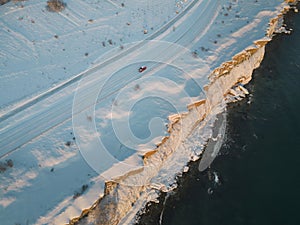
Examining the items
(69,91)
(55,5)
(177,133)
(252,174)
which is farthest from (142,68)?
(55,5)

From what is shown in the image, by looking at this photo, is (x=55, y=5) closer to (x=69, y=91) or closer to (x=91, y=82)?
(x=91, y=82)

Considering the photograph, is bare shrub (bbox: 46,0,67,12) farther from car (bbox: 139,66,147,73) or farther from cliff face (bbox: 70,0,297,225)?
cliff face (bbox: 70,0,297,225)

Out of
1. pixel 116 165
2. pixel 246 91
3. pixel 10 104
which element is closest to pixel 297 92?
pixel 246 91

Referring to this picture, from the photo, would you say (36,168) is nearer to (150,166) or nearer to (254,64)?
(150,166)

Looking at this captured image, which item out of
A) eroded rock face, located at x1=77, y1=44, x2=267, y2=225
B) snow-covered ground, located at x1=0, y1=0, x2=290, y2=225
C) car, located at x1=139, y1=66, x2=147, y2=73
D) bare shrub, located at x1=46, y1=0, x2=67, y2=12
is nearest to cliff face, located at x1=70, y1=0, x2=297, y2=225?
eroded rock face, located at x1=77, y1=44, x2=267, y2=225

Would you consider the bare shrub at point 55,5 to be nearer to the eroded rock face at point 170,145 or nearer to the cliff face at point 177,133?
the cliff face at point 177,133

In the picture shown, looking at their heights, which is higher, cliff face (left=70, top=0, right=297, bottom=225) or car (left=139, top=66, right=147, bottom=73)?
car (left=139, top=66, right=147, bottom=73)
